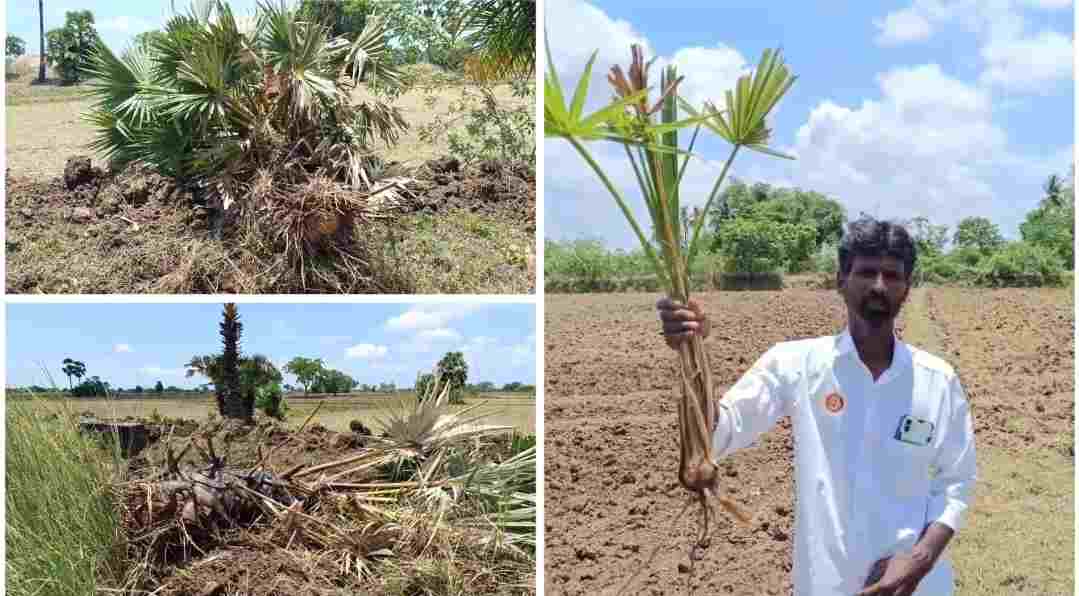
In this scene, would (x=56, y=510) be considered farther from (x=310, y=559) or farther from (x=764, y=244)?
(x=764, y=244)

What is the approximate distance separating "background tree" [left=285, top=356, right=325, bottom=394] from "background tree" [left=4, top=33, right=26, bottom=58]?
2577 millimetres

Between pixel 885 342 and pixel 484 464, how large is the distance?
1.55m

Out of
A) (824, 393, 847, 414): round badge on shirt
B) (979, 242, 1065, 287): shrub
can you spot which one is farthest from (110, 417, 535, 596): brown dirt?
(979, 242, 1065, 287): shrub

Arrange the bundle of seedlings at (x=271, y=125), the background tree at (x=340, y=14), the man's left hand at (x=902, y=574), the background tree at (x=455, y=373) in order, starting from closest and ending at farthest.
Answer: the man's left hand at (x=902, y=574) → the bundle of seedlings at (x=271, y=125) → the background tree at (x=340, y=14) → the background tree at (x=455, y=373)

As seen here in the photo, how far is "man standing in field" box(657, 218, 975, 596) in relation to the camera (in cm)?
205

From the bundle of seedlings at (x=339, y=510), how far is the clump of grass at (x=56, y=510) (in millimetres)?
87

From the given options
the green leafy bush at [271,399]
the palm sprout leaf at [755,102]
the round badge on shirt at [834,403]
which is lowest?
the green leafy bush at [271,399]

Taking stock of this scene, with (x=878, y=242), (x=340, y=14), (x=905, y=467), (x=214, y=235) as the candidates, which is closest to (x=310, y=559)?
(x=214, y=235)

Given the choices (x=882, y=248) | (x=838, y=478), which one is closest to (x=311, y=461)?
(x=838, y=478)

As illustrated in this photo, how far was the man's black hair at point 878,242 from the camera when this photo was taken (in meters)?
2.09

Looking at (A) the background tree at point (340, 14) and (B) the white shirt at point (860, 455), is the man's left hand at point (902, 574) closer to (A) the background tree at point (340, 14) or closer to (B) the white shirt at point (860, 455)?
(B) the white shirt at point (860, 455)

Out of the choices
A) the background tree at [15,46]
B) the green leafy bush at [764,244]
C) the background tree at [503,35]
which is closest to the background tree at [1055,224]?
the green leafy bush at [764,244]

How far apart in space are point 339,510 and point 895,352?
179 cm

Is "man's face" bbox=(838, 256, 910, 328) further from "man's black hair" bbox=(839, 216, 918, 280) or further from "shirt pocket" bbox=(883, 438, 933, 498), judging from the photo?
"shirt pocket" bbox=(883, 438, 933, 498)
